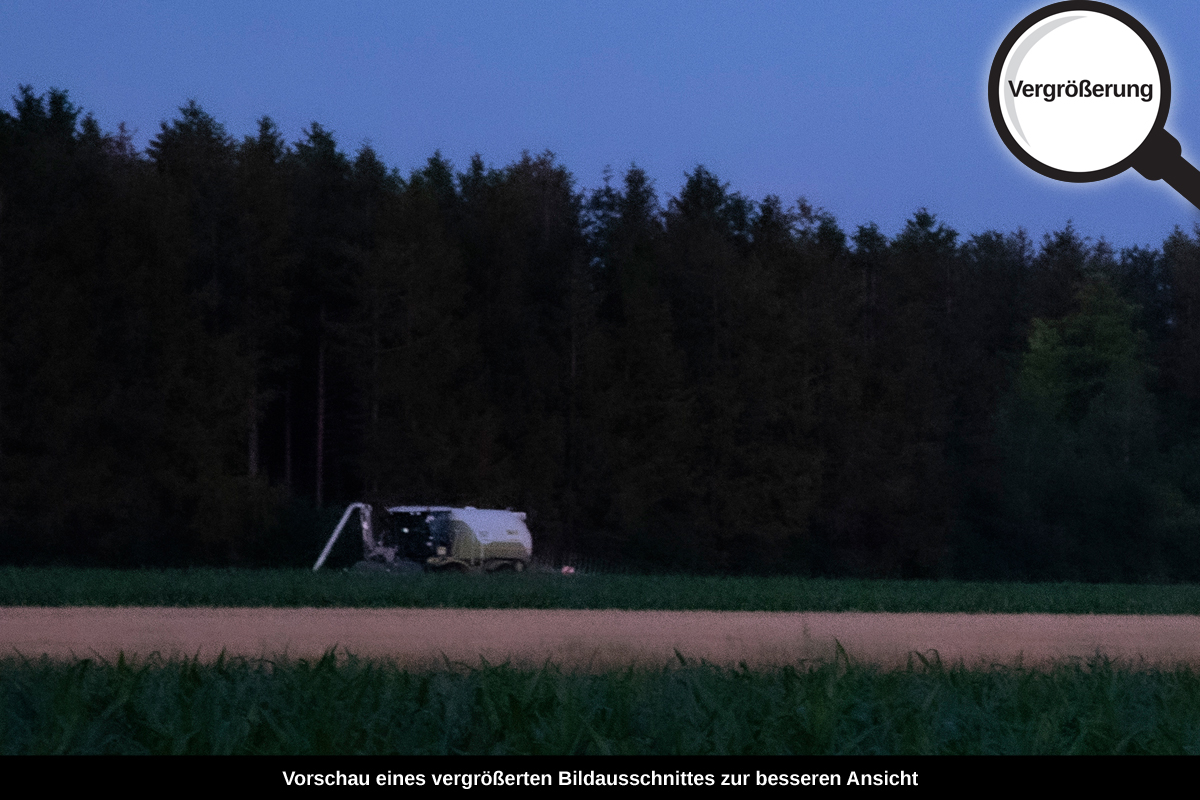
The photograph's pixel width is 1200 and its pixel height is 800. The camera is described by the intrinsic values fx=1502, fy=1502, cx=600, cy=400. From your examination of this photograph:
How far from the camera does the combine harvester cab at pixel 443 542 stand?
38969 millimetres

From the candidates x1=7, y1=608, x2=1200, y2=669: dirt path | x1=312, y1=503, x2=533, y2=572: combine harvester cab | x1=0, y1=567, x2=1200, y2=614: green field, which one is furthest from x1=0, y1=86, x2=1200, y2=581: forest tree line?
x1=7, y1=608, x2=1200, y2=669: dirt path

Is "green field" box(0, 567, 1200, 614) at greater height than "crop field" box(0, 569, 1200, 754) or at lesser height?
lesser

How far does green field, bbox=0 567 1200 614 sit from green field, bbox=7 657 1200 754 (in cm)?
2075

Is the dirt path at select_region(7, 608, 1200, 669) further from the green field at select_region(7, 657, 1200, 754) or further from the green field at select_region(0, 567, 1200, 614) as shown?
the green field at select_region(7, 657, 1200, 754)

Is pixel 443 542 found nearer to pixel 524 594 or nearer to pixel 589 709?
pixel 524 594

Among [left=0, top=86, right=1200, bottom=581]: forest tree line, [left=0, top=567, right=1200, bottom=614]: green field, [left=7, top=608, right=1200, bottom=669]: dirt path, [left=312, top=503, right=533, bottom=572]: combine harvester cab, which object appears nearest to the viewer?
[left=7, top=608, right=1200, bottom=669]: dirt path

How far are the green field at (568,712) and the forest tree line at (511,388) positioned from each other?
44.4 m

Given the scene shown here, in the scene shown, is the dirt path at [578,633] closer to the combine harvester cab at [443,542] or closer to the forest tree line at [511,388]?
the combine harvester cab at [443,542]

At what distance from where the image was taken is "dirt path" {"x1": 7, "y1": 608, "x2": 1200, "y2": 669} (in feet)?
61.1

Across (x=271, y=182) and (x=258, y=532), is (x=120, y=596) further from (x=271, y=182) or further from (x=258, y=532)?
(x=271, y=182)

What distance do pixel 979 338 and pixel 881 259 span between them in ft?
24.5

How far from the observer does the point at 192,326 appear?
54.9 metres

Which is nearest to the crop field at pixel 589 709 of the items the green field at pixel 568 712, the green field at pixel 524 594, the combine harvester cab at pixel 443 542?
the green field at pixel 568 712

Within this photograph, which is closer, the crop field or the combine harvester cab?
the crop field
